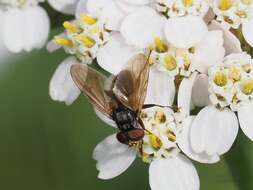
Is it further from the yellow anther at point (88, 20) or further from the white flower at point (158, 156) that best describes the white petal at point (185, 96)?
the yellow anther at point (88, 20)

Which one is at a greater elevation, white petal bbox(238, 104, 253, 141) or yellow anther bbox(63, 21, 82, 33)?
white petal bbox(238, 104, 253, 141)

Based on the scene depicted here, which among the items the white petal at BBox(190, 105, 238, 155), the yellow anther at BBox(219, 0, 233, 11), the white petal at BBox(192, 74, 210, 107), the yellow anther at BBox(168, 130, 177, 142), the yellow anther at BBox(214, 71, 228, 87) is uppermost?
the yellow anther at BBox(219, 0, 233, 11)

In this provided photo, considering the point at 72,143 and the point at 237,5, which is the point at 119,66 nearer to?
the point at 237,5

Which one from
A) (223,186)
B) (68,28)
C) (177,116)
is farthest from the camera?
(223,186)

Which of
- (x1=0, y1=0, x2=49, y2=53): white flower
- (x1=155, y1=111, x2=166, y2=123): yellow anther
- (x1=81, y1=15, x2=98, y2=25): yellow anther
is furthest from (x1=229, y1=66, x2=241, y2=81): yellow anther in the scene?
(x1=0, y1=0, x2=49, y2=53): white flower

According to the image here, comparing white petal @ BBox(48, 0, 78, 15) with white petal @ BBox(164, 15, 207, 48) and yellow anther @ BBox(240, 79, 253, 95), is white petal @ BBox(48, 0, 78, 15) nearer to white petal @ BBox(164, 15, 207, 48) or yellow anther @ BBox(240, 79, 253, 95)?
white petal @ BBox(164, 15, 207, 48)

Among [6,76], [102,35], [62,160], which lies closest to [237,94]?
[102,35]

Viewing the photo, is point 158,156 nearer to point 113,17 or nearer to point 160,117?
point 160,117
